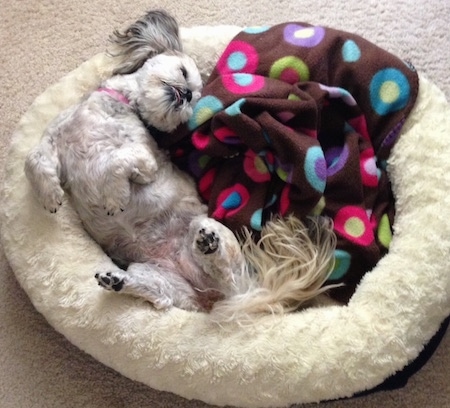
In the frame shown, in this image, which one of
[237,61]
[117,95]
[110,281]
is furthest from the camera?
[237,61]

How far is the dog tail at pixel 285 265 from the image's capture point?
1.40 m

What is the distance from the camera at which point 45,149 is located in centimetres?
138

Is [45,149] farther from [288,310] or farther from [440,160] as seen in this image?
[440,160]

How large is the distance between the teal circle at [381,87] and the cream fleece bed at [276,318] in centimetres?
4

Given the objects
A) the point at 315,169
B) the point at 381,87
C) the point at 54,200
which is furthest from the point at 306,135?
the point at 54,200

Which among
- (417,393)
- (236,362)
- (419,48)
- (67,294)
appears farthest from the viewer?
(419,48)

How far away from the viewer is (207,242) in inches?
52.8

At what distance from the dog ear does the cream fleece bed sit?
1.16 feet

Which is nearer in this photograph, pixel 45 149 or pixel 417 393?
pixel 45 149

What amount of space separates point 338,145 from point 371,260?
287 millimetres

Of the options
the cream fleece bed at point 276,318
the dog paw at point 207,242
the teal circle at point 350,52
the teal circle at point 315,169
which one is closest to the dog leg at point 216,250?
the dog paw at point 207,242

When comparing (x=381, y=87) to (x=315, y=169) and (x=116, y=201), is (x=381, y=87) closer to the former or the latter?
(x=315, y=169)

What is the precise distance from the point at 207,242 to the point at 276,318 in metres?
0.21

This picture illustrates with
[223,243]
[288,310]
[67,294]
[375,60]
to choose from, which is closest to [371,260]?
[288,310]
